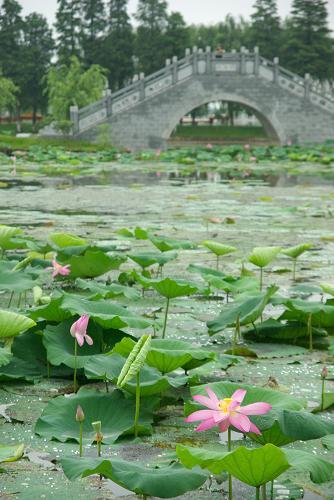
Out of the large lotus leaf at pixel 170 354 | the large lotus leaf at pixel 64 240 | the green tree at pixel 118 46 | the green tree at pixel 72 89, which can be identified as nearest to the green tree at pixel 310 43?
the green tree at pixel 118 46

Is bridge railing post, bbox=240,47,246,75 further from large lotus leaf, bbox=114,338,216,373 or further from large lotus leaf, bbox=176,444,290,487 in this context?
large lotus leaf, bbox=176,444,290,487

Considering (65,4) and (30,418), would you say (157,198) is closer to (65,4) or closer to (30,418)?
(30,418)

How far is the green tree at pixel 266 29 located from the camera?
4419cm

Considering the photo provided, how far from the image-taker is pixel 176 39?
4381 cm

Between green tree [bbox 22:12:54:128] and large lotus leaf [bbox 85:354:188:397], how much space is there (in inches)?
1610

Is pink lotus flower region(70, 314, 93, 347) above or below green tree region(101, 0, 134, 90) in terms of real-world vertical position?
below

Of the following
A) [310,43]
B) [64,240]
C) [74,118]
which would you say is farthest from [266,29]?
[64,240]

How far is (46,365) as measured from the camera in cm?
271

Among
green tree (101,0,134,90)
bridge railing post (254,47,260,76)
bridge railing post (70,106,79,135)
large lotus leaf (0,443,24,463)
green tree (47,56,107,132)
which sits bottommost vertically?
large lotus leaf (0,443,24,463)

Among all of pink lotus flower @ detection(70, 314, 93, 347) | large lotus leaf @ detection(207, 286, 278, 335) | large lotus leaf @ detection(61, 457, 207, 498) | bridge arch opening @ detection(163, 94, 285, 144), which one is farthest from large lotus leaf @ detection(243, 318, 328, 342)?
bridge arch opening @ detection(163, 94, 285, 144)

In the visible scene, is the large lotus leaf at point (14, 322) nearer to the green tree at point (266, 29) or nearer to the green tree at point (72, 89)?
the green tree at point (72, 89)

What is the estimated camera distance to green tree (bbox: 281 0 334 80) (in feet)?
136

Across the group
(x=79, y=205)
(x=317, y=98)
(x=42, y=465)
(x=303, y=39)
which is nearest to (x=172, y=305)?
(x=42, y=465)

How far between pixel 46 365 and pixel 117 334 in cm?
25
